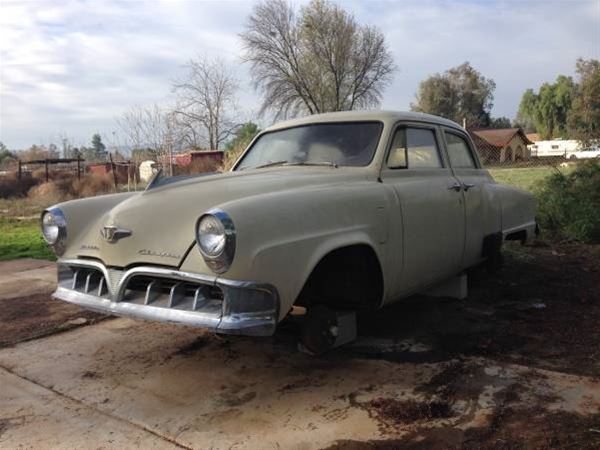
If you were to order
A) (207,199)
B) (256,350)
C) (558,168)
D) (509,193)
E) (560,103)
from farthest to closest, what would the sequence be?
(560,103) → (558,168) → (509,193) → (256,350) → (207,199)

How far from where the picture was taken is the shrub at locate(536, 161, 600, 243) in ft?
26.1

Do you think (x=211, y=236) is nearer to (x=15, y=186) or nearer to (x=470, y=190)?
(x=470, y=190)

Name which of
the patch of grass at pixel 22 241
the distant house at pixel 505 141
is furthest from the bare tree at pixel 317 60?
the patch of grass at pixel 22 241

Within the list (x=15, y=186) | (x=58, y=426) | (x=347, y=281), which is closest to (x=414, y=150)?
(x=347, y=281)

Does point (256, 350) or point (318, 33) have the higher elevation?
point (318, 33)

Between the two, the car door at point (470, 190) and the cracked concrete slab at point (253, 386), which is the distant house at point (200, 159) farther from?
the cracked concrete slab at point (253, 386)

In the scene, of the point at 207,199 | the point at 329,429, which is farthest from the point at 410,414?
the point at 207,199

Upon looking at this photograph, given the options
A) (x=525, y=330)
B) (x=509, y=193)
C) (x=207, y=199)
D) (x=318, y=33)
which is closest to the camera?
(x=207, y=199)

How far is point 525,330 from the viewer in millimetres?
4477

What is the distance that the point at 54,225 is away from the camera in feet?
Answer: 12.7

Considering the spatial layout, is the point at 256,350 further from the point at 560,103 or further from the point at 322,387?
the point at 560,103

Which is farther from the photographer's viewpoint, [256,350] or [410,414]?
[256,350]

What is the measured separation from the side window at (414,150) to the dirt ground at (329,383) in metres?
1.30

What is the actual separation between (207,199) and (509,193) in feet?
11.0
